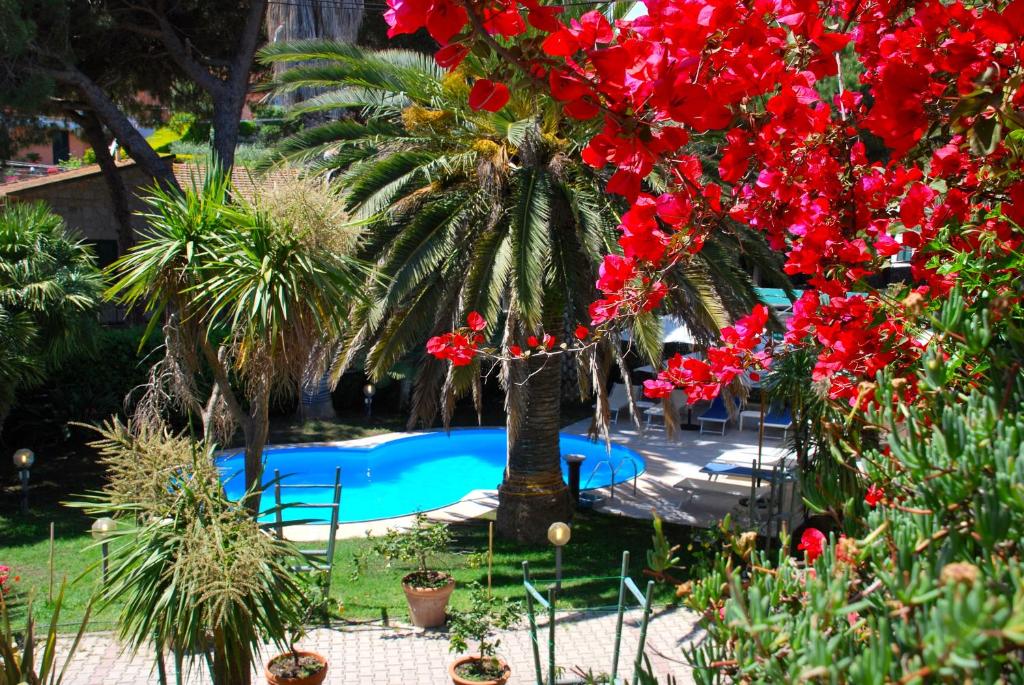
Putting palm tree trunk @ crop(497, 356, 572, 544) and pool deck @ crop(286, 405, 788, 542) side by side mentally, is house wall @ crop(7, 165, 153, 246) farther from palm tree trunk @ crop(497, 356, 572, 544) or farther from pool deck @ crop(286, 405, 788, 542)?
palm tree trunk @ crop(497, 356, 572, 544)

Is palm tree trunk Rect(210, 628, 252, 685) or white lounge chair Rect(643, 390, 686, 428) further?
white lounge chair Rect(643, 390, 686, 428)

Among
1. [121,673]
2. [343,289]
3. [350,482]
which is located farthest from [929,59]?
[350,482]

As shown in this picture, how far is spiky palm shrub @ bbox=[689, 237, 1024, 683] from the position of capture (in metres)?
1.16

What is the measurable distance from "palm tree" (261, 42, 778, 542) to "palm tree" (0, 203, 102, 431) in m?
3.71

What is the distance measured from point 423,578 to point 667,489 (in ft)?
19.7

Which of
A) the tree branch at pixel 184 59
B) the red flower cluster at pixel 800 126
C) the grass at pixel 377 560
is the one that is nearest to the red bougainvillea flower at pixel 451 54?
the red flower cluster at pixel 800 126

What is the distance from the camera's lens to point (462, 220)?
29.6ft

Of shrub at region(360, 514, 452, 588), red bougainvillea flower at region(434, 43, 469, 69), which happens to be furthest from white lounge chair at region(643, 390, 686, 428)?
red bougainvillea flower at region(434, 43, 469, 69)

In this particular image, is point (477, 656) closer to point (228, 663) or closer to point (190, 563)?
point (228, 663)

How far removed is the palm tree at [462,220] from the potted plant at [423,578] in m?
1.32

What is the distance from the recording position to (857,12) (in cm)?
299

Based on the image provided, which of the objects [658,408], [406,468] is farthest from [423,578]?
[658,408]

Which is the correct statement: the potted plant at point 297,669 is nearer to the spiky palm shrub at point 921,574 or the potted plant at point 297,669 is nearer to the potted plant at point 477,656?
the potted plant at point 477,656

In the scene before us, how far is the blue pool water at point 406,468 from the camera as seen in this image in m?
14.1
